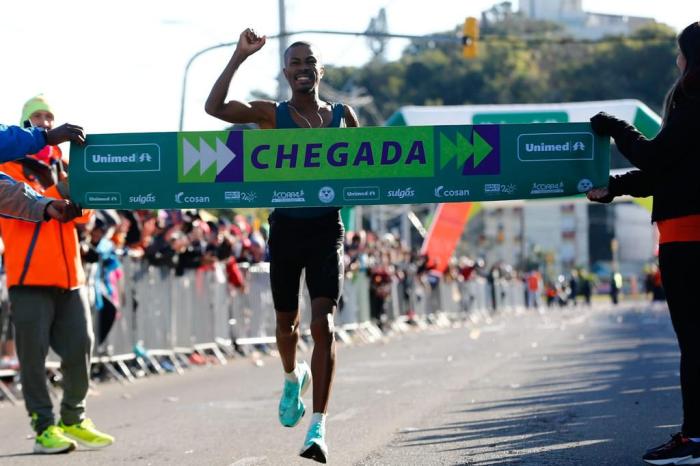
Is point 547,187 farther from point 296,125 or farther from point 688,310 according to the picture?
point 296,125

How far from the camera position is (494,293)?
60.1 metres

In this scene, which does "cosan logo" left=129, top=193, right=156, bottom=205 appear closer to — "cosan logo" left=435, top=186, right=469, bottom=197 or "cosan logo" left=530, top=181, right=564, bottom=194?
"cosan logo" left=435, top=186, right=469, bottom=197

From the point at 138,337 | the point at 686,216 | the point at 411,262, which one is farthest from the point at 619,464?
the point at 411,262

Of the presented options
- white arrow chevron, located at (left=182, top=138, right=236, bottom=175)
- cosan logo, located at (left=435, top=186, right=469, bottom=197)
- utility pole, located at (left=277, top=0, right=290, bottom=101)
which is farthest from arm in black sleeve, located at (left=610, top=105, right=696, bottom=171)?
utility pole, located at (left=277, top=0, right=290, bottom=101)

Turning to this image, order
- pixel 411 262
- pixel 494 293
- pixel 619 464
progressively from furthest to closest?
pixel 494 293 → pixel 411 262 → pixel 619 464

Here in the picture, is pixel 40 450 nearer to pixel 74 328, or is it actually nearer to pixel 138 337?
pixel 74 328

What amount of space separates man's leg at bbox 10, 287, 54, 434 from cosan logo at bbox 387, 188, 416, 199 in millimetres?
2471

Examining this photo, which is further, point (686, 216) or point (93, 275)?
point (93, 275)

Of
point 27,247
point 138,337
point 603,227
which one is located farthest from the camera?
point 603,227

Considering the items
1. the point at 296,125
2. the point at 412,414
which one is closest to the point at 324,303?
the point at 296,125

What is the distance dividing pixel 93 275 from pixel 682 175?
364 inches

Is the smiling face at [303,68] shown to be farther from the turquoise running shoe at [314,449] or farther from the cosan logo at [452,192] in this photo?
the turquoise running shoe at [314,449]

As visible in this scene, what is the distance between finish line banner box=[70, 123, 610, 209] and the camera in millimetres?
7680

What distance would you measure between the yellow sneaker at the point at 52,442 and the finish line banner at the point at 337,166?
1.78 m
